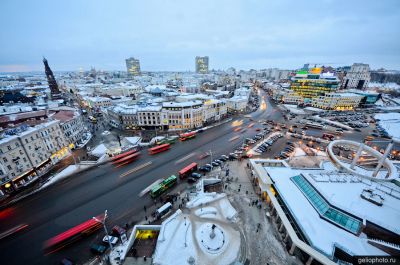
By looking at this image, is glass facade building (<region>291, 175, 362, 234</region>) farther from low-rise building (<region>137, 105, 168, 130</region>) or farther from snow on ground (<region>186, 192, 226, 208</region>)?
low-rise building (<region>137, 105, 168, 130</region>)

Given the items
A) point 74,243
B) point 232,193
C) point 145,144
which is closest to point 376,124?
point 232,193

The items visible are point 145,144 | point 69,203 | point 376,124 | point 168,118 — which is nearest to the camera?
point 69,203

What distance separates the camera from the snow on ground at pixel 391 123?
72750 millimetres

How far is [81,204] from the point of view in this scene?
1372 inches

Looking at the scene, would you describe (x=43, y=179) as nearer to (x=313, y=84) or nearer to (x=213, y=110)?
(x=213, y=110)

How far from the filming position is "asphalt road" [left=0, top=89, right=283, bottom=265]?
26406mm

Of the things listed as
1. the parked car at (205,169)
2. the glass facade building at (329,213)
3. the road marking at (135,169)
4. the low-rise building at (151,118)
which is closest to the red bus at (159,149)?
the road marking at (135,169)

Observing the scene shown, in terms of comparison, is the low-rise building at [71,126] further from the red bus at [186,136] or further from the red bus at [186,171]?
the red bus at [186,171]

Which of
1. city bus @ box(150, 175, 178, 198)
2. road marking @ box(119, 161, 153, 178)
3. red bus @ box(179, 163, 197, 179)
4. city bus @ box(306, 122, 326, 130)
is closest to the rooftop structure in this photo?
red bus @ box(179, 163, 197, 179)

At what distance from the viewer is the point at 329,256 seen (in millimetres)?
21219

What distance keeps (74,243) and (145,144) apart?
3715 cm

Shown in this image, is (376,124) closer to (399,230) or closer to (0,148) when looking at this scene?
(399,230)

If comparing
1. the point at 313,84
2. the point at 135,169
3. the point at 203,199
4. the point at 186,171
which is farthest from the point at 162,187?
the point at 313,84

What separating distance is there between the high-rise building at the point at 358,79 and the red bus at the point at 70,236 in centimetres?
23586
